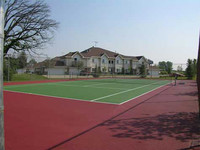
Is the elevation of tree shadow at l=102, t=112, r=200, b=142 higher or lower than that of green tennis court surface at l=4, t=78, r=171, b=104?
lower

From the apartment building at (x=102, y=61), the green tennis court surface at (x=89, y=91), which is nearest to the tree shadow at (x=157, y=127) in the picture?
the green tennis court surface at (x=89, y=91)

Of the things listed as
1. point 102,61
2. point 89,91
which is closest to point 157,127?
point 89,91

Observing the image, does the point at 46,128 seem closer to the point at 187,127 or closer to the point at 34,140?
the point at 34,140

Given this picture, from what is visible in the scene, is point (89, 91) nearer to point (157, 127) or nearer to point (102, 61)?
point (157, 127)

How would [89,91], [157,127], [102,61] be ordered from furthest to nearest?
1. [102,61]
2. [89,91]
3. [157,127]

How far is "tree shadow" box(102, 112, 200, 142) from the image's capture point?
16.4 ft

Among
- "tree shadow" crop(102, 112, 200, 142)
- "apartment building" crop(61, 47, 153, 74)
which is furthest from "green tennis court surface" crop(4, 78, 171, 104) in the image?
"apartment building" crop(61, 47, 153, 74)

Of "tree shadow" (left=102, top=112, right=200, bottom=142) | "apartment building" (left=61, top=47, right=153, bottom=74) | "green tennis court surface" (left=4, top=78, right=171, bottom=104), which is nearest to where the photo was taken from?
"tree shadow" (left=102, top=112, right=200, bottom=142)

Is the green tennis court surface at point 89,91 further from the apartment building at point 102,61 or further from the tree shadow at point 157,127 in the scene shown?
the apartment building at point 102,61

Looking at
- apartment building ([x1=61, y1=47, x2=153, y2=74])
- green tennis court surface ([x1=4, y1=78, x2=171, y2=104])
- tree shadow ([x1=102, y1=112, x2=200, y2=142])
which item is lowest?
tree shadow ([x1=102, y1=112, x2=200, y2=142])

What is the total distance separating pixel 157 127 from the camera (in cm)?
571

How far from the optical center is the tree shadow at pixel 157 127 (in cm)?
501

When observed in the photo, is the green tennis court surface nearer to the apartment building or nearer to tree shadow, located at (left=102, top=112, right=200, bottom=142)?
tree shadow, located at (left=102, top=112, right=200, bottom=142)

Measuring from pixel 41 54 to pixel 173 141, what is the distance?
2604 cm
